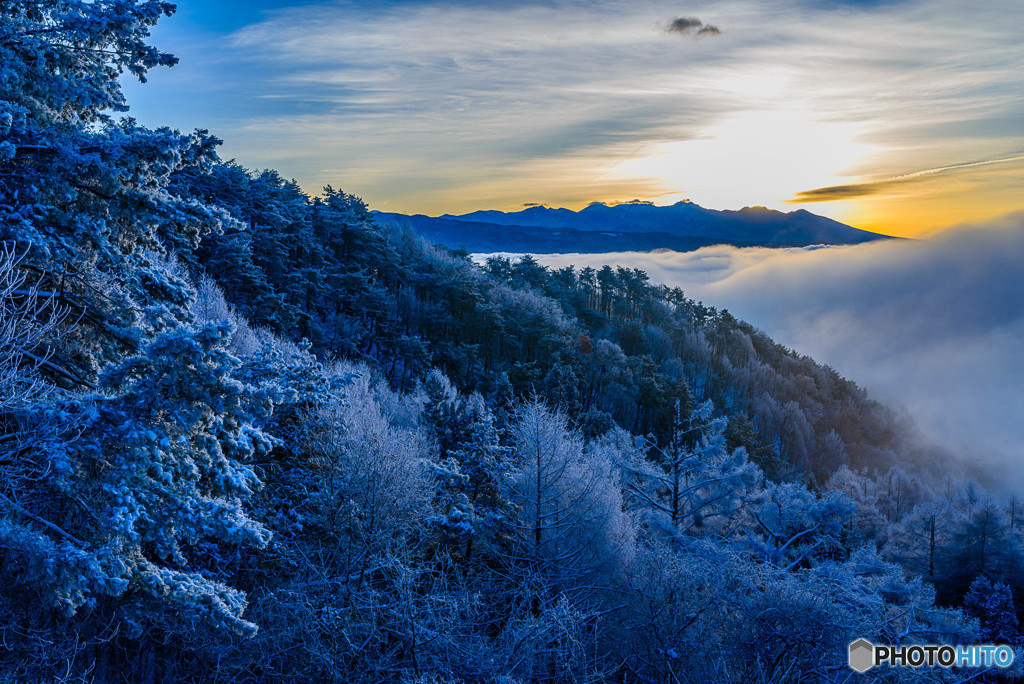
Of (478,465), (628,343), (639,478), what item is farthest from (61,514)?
(628,343)

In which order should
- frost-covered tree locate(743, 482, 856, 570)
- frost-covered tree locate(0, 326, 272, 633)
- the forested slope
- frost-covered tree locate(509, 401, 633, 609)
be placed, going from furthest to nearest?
frost-covered tree locate(743, 482, 856, 570), frost-covered tree locate(509, 401, 633, 609), the forested slope, frost-covered tree locate(0, 326, 272, 633)

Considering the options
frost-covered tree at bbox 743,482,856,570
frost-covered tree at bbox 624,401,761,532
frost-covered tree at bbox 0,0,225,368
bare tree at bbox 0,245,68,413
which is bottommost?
frost-covered tree at bbox 743,482,856,570

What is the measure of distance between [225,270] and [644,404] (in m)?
42.9

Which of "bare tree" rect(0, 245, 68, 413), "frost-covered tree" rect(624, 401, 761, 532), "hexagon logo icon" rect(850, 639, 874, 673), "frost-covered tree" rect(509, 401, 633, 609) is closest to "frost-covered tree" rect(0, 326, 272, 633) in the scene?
"bare tree" rect(0, 245, 68, 413)

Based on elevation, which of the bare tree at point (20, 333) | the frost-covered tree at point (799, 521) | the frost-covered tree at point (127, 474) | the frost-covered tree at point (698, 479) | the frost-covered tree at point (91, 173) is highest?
the frost-covered tree at point (91, 173)

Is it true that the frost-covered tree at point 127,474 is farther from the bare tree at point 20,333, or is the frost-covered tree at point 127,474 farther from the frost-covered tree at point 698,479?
the frost-covered tree at point 698,479

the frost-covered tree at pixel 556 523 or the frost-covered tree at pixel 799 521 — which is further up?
the frost-covered tree at pixel 556 523

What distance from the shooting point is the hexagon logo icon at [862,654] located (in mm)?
10438

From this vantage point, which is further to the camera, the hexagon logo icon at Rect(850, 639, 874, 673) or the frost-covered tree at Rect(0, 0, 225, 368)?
the hexagon logo icon at Rect(850, 639, 874, 673)

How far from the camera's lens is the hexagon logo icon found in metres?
10.4

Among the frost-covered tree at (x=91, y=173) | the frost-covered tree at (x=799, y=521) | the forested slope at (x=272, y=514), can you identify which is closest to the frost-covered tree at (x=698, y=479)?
the forested slope at (x=272, y=514)

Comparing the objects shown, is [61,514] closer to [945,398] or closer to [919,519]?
[919,519]

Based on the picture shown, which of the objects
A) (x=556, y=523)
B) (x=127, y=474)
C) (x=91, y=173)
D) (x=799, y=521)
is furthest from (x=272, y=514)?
(x=799, y=521)

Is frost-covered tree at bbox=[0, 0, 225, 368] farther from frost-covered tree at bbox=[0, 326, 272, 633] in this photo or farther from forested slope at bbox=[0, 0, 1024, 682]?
frost-covered tree at bbox=[0, 326, 272, 633]
